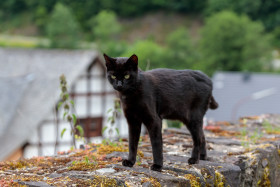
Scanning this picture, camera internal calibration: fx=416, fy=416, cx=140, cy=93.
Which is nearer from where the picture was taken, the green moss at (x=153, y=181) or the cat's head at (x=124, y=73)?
the green moss at (x=153, y=181)

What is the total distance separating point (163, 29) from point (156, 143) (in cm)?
5859

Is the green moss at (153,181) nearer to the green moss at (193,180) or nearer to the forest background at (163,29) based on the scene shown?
the green moss at (193,180)

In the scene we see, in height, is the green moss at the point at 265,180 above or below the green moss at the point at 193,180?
below

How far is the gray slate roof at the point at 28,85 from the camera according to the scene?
17766 mm

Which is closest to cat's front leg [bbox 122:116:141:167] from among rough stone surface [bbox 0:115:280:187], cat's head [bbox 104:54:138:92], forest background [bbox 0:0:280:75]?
rough stone surface [bbox 0:115:280:187]

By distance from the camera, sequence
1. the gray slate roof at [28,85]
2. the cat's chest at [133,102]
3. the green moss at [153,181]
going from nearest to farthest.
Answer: the green moss at [153,181] < the cat's chest at [133,102] < the gray slate roof at [28,85]

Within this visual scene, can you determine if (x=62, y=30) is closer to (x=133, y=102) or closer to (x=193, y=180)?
(x=133, y=102)

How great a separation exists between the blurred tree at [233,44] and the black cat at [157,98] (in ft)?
144

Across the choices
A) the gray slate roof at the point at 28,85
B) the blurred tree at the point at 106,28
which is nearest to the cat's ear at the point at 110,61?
the gray slate roof at the point at 28,85

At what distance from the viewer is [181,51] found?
165 feet

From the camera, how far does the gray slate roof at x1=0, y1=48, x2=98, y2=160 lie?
17.8 metres

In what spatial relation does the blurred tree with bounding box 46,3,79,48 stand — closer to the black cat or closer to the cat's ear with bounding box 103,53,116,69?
the black cat

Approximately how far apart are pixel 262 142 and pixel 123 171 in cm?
186

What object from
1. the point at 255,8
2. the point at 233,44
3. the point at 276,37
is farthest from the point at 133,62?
the point at 255,8
